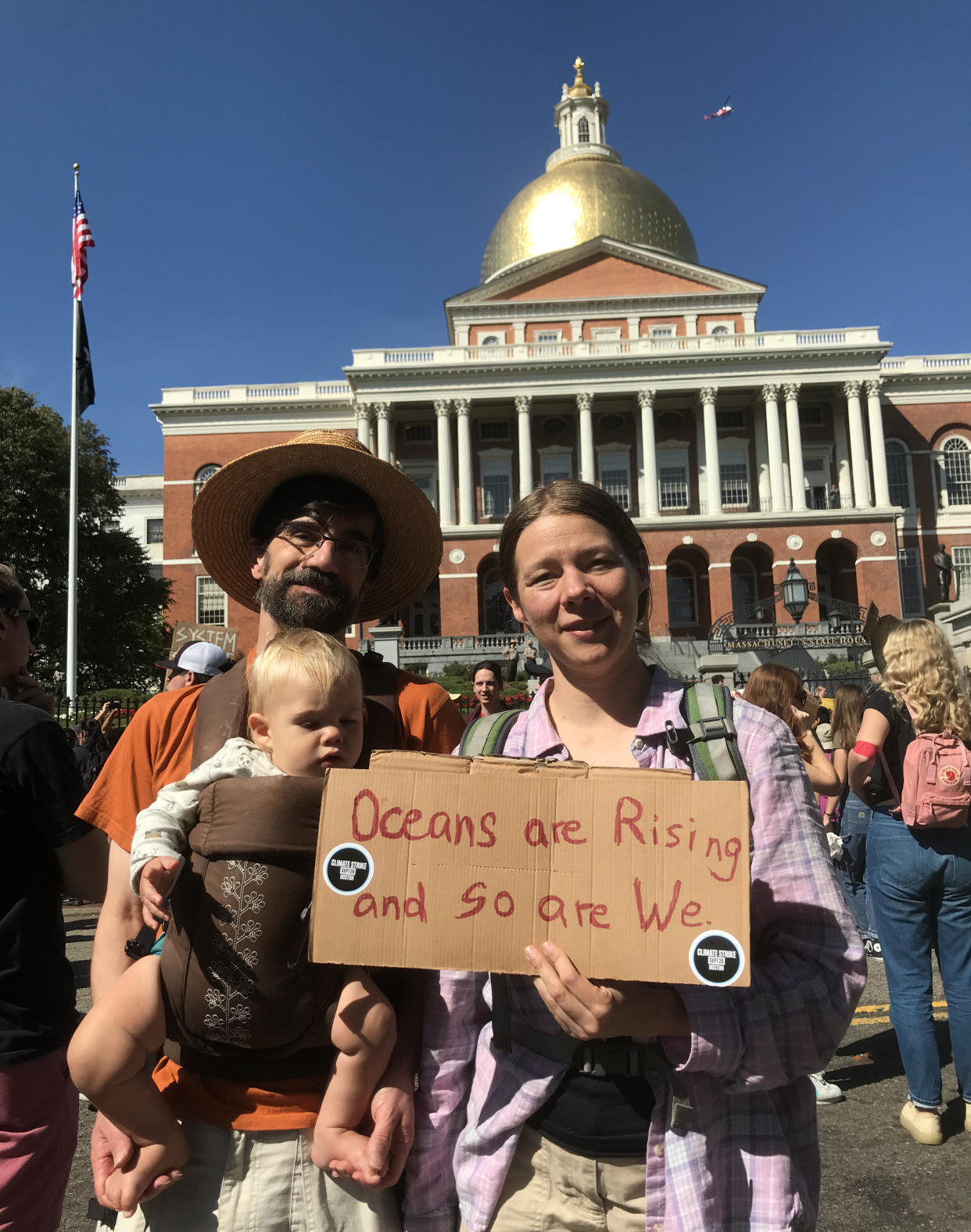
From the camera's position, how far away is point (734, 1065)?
175cm

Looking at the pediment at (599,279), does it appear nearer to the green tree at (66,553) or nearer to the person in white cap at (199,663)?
the green tree at (66,553)

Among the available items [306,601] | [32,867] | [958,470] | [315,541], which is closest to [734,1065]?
[306,601]

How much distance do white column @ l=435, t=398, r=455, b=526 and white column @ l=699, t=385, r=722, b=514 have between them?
13.0 meters

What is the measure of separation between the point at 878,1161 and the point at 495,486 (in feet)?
145

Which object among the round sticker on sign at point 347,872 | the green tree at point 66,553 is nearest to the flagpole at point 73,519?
the green tree at point 66,553

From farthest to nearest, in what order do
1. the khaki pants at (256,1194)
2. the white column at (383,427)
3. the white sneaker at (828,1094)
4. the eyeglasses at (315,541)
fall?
the white column at (383,427) → the white sneaker at (828,1094) → the eyeglasses at (315,541) → the khaki pants at (256,1194)

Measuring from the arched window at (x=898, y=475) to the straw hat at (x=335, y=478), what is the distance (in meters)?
50.3

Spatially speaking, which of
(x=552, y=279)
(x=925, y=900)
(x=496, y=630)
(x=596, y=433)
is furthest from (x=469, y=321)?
(x=925, y=900)

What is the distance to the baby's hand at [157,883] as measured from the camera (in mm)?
1857

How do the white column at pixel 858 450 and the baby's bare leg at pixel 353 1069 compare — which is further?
the white column at pixel 858 450

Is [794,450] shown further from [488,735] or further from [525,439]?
[488,735]

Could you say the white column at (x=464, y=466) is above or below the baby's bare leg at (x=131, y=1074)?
above

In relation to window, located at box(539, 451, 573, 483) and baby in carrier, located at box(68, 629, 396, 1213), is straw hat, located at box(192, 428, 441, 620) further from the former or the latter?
window, located at box(539, 451, 573, 483)

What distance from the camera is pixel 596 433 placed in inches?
1884
